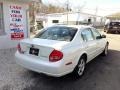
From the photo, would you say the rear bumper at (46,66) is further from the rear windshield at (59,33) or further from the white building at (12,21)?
the white building at (12,21)

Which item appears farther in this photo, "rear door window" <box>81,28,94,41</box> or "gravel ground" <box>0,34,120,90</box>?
"rear door window" <box>81,28,94,41</box>

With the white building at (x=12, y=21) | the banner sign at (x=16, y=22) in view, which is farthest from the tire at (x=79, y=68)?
the banner sign at (x=16, y=22)

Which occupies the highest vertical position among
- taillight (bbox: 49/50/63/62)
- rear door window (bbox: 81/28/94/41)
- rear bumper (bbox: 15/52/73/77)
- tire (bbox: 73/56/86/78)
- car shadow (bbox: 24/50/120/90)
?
rear door window (bbox: 81/28/94/41)

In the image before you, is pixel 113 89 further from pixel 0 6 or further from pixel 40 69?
pixel 0 6

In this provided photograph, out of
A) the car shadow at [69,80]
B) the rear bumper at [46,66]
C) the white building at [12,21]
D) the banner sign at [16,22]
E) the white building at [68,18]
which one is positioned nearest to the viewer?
the rear bumper at [46,66]

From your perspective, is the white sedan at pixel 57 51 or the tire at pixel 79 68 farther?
the tire at pixel 79 68

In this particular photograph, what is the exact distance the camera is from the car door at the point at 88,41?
16.4ft

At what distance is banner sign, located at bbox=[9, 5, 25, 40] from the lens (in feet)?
27.2

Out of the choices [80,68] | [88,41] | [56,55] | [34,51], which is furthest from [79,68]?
[34,51]

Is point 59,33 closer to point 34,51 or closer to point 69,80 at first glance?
point 34,51

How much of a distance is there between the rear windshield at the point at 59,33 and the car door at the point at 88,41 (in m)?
0.43

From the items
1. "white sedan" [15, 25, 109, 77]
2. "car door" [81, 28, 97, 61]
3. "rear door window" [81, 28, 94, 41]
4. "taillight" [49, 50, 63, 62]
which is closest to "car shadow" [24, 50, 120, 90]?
"white sedan" [15, 25, 109, 77]

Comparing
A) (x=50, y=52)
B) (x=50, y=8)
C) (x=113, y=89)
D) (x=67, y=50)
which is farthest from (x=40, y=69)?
(x=50, y=8)

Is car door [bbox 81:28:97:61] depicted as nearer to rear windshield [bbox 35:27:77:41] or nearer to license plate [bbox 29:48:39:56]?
rear windshield [bbox 35:27:77:41]
